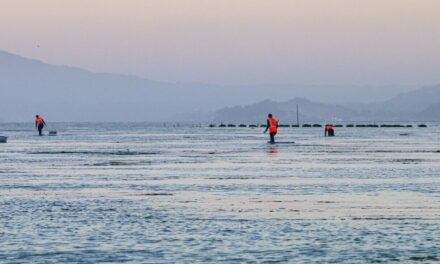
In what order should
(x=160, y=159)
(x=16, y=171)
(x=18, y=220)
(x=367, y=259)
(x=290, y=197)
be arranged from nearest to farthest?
(x=367, y=259)
(x=18, y=220)
(x=290, y=197)
(x=16, y=171)
(x=160, y=159)

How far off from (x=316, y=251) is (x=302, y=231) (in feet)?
7.80

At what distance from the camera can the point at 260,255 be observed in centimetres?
1548

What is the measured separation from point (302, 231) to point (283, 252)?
8.26 feet

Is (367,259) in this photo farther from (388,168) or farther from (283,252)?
(388,168)

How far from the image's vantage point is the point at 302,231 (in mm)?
18266

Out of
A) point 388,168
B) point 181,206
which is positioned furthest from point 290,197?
point 388,168

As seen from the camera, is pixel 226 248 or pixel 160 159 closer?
pixel 226 248

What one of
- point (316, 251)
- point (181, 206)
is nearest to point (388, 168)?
point (181, 206)

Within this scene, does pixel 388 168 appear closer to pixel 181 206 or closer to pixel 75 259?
pixel 181 206

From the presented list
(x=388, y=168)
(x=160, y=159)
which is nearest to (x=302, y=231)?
(x=388, y=168)

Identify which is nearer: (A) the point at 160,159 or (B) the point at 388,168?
(B) the point at 388,168

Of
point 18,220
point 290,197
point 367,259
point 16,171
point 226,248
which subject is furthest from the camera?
point 16,171

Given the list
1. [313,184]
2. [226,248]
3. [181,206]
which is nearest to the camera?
[226,248]

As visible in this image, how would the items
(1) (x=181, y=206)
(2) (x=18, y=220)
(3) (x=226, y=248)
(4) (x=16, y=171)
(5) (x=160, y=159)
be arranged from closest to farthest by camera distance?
1. (3) (x=226, y=248)
2. (2) (x=18, y=220)
3. (1) (x=181, y=206)
4. (4) (x=16, y=171)
5. (5) (x=160, y=159)
